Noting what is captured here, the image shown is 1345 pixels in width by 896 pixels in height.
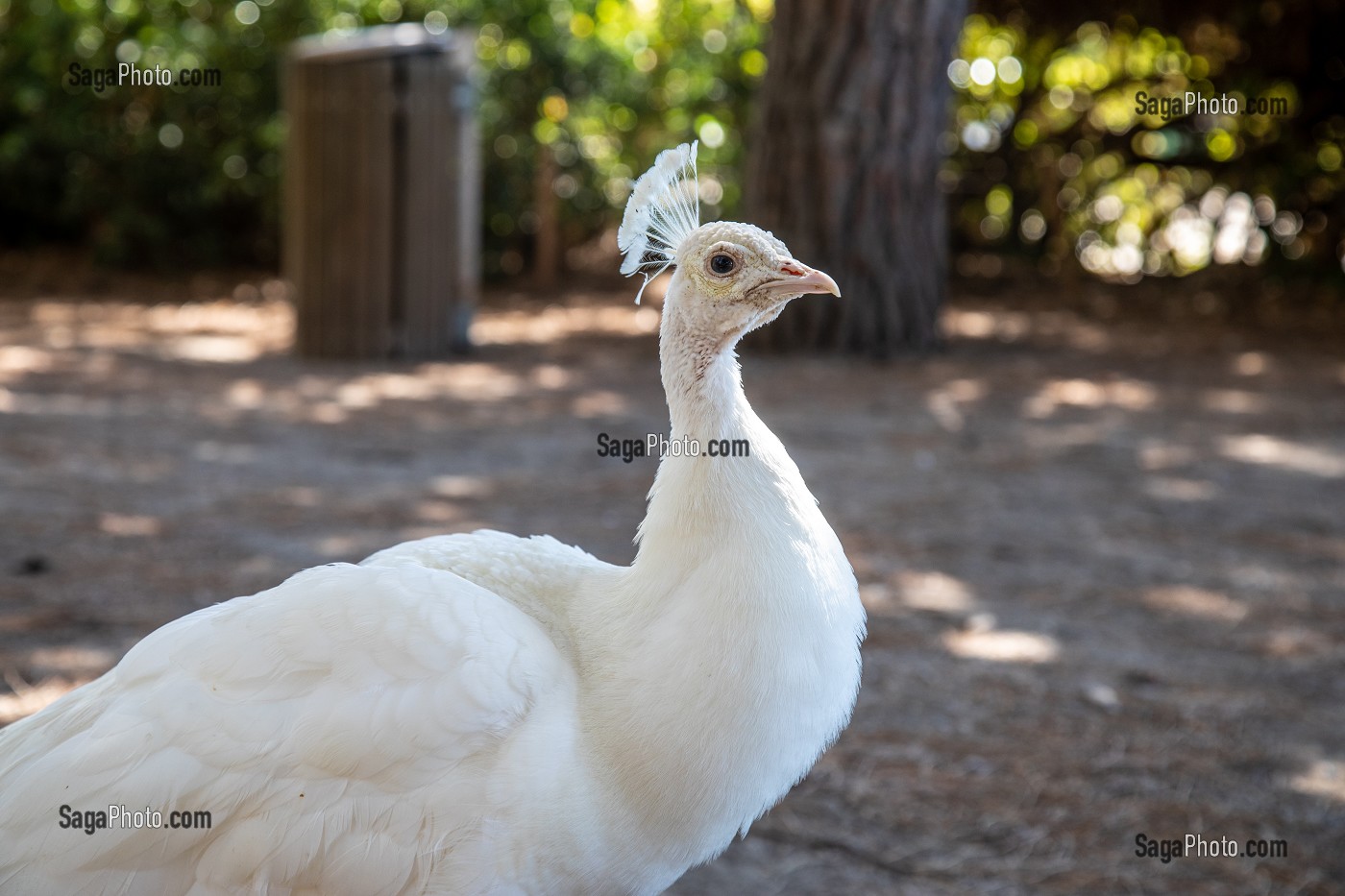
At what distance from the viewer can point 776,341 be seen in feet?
27.6

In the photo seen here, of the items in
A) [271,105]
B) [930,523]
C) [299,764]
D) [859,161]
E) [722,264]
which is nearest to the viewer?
[299,764]

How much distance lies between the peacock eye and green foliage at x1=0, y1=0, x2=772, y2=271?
842cm

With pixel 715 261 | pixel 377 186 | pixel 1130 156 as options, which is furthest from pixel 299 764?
pixel 1130 156

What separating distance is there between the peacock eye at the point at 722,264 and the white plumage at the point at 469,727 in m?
0.02

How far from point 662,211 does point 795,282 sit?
0.90 ft

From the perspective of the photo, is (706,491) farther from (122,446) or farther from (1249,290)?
(1249,290)

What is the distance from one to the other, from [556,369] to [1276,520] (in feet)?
13.7

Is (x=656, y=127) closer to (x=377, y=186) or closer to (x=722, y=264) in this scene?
(x=377, y=186)

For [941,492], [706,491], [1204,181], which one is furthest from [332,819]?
[1204,181]

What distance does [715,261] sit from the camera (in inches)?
91.9

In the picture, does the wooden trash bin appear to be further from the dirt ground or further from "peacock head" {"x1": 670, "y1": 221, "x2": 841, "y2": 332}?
"peacock head" {"x1": 670, "y1": 221, "x2": 841, "y2": 332}

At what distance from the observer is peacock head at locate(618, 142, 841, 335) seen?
233 cm

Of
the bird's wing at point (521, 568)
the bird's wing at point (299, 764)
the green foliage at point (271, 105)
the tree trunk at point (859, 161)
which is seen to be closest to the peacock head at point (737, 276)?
the bird's wing at point (521, 568)

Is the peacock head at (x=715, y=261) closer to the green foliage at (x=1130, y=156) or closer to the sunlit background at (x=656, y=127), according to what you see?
the sunlit background at (x=656, y=127)
